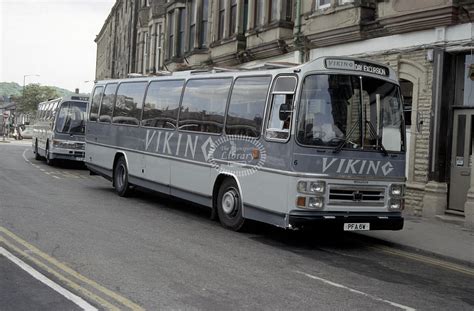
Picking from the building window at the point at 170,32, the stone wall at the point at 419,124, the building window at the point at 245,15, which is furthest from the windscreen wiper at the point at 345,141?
the building window at the point at 170,32

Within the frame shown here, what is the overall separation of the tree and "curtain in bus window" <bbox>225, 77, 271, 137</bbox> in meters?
98.4

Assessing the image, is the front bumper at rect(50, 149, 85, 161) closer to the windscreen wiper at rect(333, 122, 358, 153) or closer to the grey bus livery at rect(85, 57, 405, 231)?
the grey bus livery at rect(85, 57, 405, 231)

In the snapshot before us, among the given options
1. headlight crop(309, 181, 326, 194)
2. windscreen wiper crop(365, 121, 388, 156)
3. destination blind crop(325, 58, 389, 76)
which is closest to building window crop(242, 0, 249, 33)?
destination blind crop(325, 58, 389, 76)

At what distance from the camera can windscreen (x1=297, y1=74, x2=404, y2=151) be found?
30.2 ft

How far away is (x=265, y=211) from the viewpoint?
968 cm

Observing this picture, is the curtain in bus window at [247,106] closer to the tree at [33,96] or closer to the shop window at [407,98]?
the shop window at [407,98]

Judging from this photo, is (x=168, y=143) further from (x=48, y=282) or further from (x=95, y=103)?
(x=48, y=282)

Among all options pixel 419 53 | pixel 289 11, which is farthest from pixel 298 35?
pixel 419 53

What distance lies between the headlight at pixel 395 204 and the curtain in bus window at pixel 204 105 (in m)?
3.45

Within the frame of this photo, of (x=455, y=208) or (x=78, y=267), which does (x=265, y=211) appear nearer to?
(x=78, y=267)

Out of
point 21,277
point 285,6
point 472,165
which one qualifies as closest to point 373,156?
point 472,165

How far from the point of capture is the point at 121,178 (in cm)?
1495

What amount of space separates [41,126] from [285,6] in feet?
45.1

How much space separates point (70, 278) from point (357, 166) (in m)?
4.98
